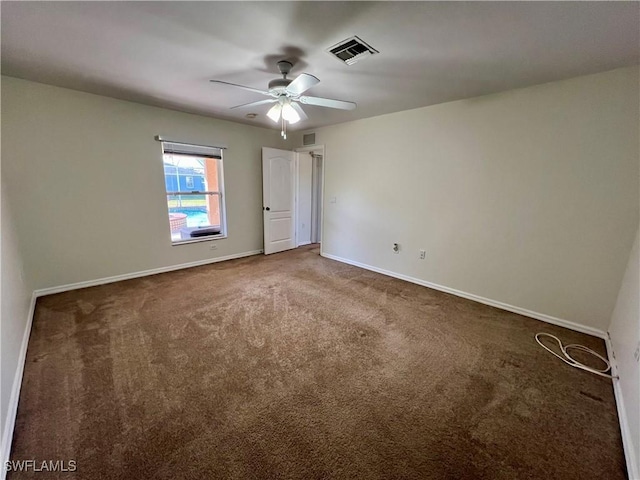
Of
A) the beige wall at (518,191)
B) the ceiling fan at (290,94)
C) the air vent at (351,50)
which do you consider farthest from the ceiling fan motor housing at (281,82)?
the beige wall at (518,191)

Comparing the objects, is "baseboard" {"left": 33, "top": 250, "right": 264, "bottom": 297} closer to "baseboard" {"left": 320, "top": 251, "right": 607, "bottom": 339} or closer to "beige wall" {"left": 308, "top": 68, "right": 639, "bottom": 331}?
"baseboard" {"left": 320, "top": 251, "right": 607, "bottom": 339}

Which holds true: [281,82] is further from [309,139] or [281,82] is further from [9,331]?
[309,139]

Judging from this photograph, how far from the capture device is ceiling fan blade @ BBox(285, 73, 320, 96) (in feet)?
6.21

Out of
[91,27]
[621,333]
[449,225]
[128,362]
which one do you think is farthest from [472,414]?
[91,27]

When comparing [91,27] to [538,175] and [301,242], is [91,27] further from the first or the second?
[301,242]

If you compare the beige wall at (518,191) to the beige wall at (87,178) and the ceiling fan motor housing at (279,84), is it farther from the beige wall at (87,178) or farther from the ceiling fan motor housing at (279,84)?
the beige wall at (87,178)

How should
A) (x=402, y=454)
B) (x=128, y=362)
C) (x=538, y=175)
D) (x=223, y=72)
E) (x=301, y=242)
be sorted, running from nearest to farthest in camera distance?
1. (x=402, y=454)
2. (x=128, y=362)
3. (x=223, y=72)
4. (x=538, y=175)
5. (x=301, y=242)

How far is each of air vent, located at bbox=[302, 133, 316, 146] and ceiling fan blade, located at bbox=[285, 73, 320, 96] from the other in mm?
2790

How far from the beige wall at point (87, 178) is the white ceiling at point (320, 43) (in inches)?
14.3

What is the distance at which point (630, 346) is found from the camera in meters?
1.75

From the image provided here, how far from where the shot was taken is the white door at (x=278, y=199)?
15.9 ft

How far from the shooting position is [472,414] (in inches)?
63.6

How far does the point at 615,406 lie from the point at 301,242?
16.4ft

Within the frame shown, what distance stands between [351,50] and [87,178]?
135 inches
